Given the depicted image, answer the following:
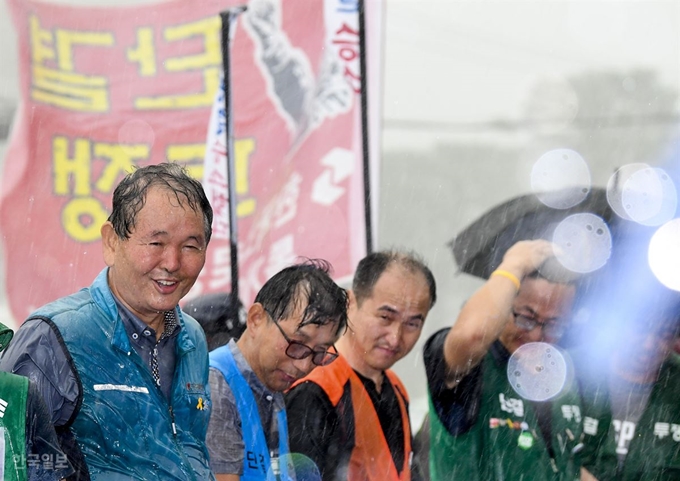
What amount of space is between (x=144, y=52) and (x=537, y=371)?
110 inches

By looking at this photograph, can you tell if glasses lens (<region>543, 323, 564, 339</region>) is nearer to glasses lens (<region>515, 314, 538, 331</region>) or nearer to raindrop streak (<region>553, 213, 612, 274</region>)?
glasses lens (<region>515, 314, 538, 331</region>)

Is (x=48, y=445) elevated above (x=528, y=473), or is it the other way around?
(x=48, y=445)

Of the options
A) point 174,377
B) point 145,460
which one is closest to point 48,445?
point 145,460

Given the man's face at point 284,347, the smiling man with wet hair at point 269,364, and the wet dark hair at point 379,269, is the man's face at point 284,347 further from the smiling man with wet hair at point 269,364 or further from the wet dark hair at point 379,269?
the wet dark hair at point 379,269

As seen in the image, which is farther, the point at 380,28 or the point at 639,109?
the point at 639,109

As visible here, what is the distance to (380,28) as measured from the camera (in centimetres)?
538

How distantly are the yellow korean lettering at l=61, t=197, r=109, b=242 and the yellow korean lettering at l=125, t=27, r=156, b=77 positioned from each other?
0.80 metres

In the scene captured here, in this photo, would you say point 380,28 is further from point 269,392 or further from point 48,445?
point 48,445

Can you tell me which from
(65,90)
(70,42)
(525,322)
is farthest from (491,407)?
(70,42)

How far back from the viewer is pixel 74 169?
525 cm

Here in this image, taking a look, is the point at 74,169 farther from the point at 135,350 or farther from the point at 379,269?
the point at 135,350

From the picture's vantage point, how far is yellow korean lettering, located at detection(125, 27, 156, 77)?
532cm

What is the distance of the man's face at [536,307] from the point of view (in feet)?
13.3

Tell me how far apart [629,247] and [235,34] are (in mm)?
2443
